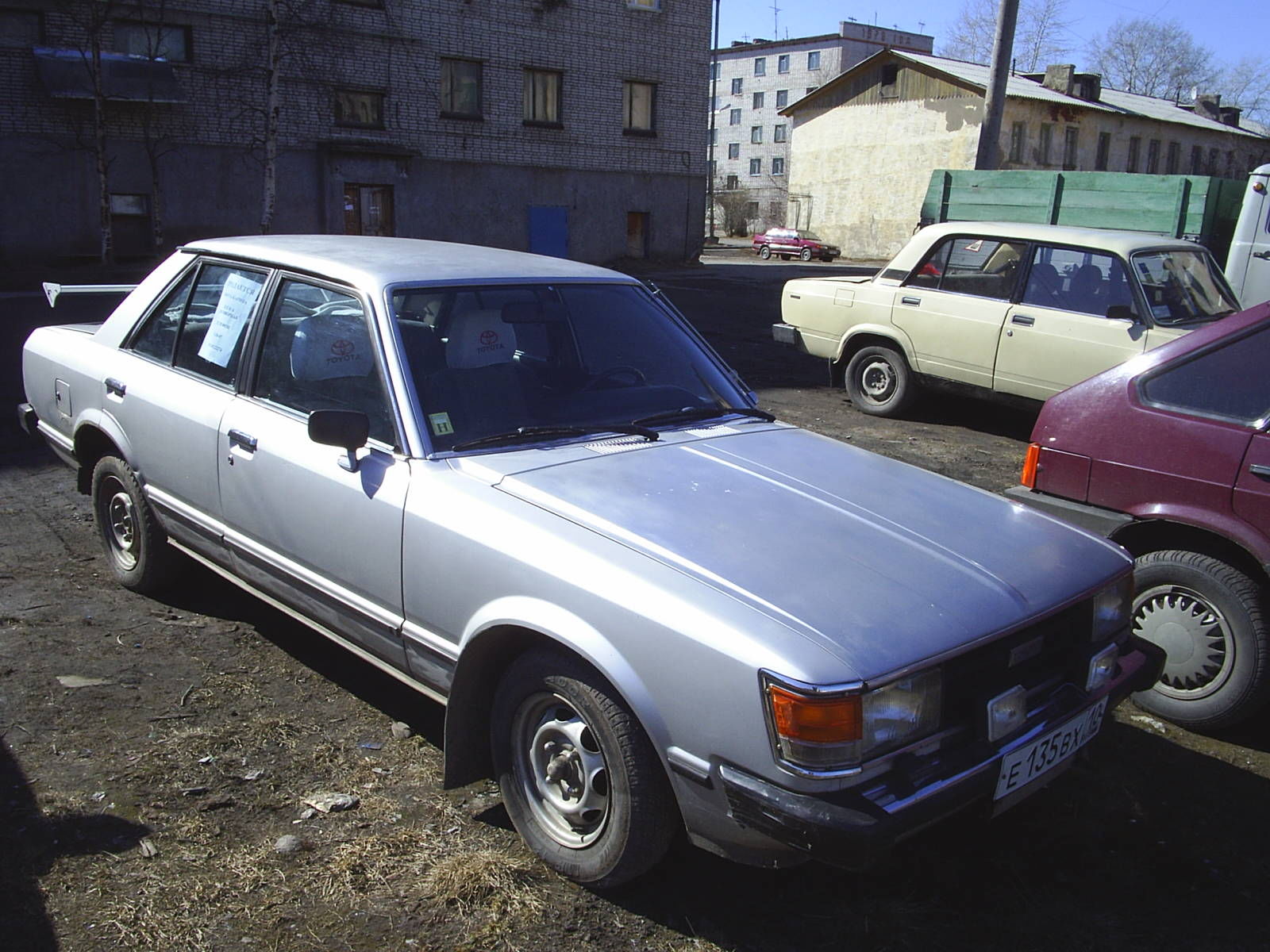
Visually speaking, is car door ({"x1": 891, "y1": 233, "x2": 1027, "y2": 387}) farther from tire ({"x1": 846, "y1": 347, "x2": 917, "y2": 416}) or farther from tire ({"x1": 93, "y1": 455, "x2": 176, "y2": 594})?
tire ({"x1": 93, "y1": 455, "x2": 176, "y2": 594})

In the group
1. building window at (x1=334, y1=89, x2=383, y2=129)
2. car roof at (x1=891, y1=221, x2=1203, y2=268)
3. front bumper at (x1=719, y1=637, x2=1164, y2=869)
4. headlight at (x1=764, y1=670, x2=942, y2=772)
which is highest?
building window at (x1=334, y1=89, x2=383, y2=129)

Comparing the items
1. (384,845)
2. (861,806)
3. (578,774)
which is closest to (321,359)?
(384,845)

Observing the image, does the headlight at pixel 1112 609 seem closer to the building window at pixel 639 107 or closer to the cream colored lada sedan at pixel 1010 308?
the cream colored lada sedan at pixel 1010 308

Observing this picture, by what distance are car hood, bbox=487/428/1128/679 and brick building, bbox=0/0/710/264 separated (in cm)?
2249

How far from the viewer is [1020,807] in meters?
3.46

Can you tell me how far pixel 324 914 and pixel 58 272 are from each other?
2260 cm

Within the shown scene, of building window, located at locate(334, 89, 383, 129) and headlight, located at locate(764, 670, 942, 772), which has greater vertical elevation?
building window, located at locate(334, 89, 383, 129)

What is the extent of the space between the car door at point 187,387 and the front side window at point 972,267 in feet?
20.9

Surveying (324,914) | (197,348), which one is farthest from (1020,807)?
(197,348)

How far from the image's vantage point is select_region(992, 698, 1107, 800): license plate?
264 cm

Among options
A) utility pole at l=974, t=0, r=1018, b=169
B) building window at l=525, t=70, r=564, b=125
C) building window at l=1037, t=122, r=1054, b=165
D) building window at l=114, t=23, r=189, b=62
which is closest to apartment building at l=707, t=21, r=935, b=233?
building window at l=1037, t=122, r=1054, b=165

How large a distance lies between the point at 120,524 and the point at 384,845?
2595 millimetres

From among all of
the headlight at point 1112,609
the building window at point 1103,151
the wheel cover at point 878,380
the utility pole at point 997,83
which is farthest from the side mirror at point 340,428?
the building window at point 1103,151

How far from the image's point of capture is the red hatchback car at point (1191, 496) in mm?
3805
